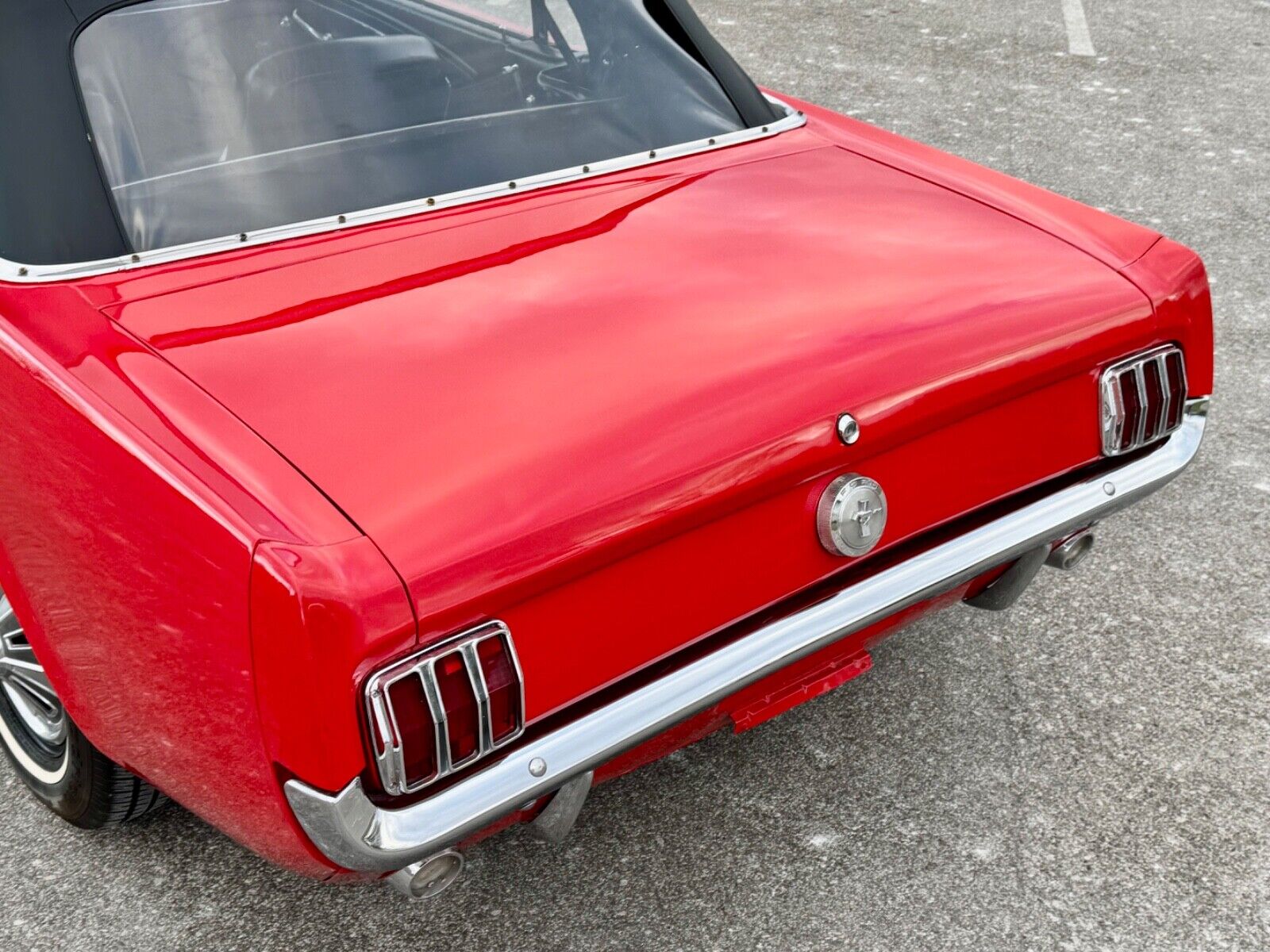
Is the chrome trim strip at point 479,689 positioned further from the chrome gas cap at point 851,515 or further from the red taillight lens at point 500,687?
the chrome gas cap at point 851,515

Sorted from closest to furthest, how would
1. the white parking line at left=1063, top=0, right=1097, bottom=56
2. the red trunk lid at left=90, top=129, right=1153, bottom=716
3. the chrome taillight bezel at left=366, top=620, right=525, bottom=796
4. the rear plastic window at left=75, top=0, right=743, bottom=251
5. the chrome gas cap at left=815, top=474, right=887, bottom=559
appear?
the chrome taillight bezel at left=366, top=620, right=525, bottom=796 → the red trunk lid at left=90, top=129, right=1153, bottom=716 → the chrome gas cap at left=815, top=474, right=887, bottom=559 → the rear plastic window at left=75, top=0, right=743, bottom=251 → the white parking line at left=1063, top=0, right=1097, bottom=56

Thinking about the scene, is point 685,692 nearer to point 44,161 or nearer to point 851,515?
point 851,515

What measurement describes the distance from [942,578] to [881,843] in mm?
691

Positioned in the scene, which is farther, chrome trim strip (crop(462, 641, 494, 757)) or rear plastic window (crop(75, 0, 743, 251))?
rear plastic window (crop(75, 0, 743, 251))

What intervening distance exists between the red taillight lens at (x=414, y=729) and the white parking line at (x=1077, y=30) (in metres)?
6.88

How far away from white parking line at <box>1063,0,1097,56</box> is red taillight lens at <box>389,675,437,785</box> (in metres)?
6.88

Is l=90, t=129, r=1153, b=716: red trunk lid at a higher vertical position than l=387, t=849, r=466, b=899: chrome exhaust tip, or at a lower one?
higher

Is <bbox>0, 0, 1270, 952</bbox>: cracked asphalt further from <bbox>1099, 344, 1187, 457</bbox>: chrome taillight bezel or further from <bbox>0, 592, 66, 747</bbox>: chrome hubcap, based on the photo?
<bbox>1099, 344, 1187, 457</bbox>: chrome taillight bezel

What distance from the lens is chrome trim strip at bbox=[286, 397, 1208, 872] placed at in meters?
1.64

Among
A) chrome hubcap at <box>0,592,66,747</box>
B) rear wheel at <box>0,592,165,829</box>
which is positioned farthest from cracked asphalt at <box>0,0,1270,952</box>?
chrome hubcap at <box>0,592,66,747</box>

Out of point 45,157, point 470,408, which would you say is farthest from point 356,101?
point 470,408

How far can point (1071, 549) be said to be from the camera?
2.44 meters

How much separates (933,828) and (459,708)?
1254 millimetres

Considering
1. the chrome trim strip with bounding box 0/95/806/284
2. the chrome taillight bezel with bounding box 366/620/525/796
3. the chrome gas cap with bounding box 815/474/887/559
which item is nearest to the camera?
the chrome taillight bezel with bounding box 366/620/525/796
